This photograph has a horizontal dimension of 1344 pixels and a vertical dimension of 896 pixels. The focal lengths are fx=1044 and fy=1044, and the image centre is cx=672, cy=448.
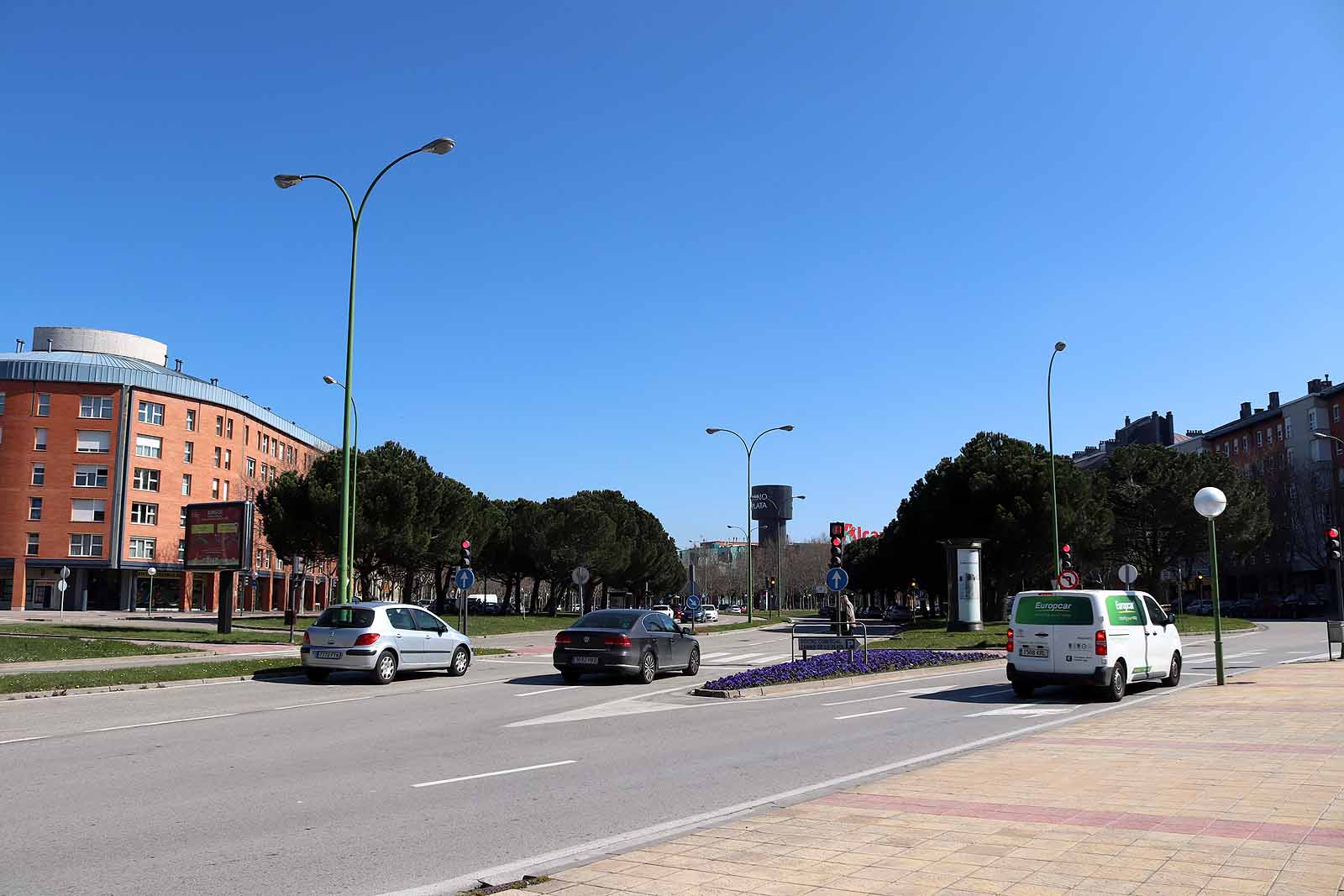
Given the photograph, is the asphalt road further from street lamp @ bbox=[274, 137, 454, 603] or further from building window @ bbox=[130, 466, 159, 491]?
building window @ bbox=[130, 466, 159, 491]

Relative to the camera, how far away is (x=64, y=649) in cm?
2595

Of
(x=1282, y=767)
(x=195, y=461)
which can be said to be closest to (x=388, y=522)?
(x=195, y=461)

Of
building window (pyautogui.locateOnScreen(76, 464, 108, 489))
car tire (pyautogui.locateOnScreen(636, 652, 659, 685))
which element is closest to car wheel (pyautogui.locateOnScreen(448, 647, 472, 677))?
car tire (pyautogui.locateOnScreen(636, 652, 659, 685))

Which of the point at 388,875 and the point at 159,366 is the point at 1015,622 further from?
the point at 159,366

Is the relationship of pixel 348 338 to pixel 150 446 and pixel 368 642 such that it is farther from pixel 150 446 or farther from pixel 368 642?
pixel 150 446

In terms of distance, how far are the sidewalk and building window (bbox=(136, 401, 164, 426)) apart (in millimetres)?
77617

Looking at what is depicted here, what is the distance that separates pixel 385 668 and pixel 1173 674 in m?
15.0

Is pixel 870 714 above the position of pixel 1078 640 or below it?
below

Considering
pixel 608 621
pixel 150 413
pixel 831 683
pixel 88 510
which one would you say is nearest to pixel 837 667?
pixel 831 683

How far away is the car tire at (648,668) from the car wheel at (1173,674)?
31.6 feet

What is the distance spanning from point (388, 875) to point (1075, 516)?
5744cm

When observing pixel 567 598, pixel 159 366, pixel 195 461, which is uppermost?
pixel 159 366

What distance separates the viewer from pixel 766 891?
17.6 ft

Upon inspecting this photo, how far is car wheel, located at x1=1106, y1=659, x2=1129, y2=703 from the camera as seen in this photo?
55.8 feet
